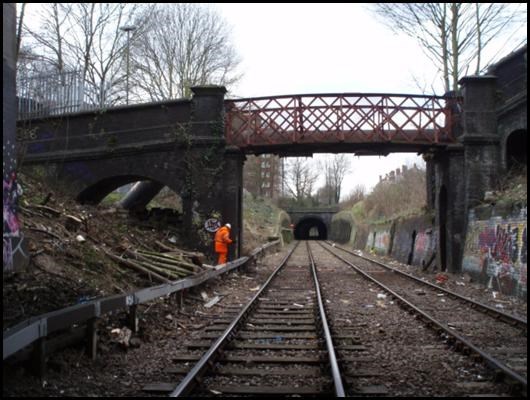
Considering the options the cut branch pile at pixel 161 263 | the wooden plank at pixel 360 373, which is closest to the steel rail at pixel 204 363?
the wooden plank at pixel 360 373

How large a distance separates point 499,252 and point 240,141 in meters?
8.97

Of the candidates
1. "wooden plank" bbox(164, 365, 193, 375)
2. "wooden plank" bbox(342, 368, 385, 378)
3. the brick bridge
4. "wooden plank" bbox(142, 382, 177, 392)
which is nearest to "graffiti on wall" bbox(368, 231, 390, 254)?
the brick bridge

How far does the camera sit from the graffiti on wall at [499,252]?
42.5 ft

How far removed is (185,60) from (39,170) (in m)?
19.0

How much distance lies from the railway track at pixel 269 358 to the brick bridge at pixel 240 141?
8.32m

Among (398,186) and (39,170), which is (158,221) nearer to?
(39,170)

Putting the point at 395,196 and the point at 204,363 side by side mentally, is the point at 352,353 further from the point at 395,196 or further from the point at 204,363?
the point at 395,196

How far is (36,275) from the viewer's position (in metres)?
7.97

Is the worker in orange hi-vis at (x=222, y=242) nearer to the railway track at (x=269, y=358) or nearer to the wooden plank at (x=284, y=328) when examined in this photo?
the railway track at (x=269, y=358)

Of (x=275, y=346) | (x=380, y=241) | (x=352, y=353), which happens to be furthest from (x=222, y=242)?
(x=380, y=241)

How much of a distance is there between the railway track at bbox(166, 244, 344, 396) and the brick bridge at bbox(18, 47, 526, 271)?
8.32m

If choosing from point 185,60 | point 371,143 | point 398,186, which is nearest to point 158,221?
point 371,143

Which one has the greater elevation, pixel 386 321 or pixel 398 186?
pixel 398 186

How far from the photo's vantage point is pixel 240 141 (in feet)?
62.0
